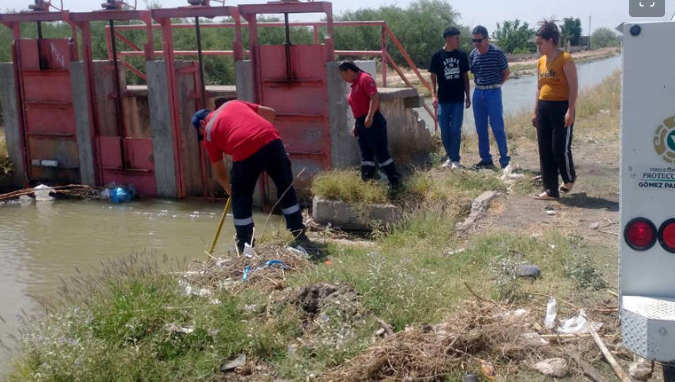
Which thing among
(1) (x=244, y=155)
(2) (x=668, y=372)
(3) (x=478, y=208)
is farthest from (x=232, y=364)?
Answer: (3) (x=478, y=208)

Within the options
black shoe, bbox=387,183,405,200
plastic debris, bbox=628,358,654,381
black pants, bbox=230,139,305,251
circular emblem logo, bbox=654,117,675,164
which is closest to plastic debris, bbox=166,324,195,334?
plastic debris, bbox=628,358,654,381

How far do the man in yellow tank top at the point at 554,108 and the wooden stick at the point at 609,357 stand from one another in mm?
3871

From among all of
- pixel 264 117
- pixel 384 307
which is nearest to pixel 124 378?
pixel 384 307

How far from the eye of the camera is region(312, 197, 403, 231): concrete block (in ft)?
30.8

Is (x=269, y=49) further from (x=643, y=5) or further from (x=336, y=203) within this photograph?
(x=643, y=5)

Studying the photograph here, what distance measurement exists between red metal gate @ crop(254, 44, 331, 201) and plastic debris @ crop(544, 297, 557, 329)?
249 inches

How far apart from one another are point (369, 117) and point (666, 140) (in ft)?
17.9

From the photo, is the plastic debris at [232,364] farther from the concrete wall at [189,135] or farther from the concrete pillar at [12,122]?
the concrete pillar at [12,122]

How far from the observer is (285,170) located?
830cm

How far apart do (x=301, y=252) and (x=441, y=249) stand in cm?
132

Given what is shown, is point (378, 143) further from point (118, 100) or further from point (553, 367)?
point (118, 100)

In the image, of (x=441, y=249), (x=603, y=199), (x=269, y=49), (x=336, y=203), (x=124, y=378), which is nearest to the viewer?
(x=124, y=378)

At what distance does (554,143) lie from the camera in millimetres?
8680

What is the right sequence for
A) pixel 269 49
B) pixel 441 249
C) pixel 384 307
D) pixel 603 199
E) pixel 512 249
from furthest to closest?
pixel 269 49
pixel 603 199
pixel 441 249
pixel 512 249
pixel 384 307
